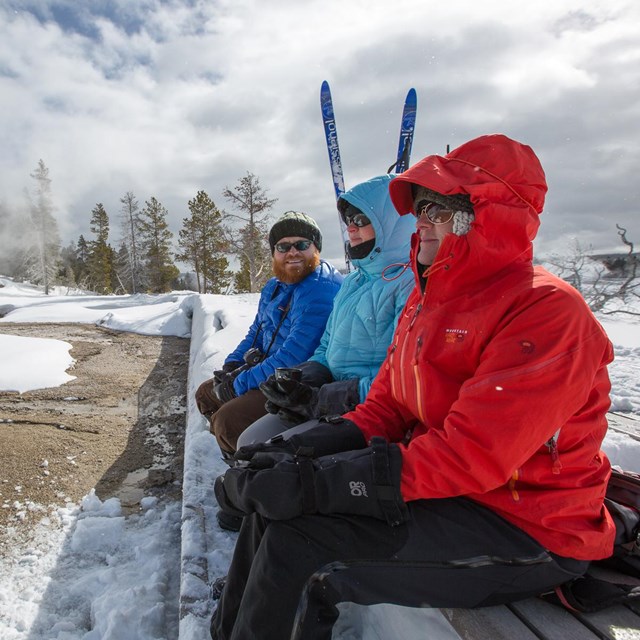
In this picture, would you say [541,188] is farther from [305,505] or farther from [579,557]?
[305,505]

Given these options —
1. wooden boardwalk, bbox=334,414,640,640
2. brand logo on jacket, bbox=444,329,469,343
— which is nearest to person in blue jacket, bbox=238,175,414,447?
brand logo on jacket, bbox=444,329,469,343

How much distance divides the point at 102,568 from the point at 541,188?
111 inches

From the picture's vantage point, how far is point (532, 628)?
1.28 metres

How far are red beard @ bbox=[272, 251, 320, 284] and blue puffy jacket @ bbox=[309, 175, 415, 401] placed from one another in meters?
0.75

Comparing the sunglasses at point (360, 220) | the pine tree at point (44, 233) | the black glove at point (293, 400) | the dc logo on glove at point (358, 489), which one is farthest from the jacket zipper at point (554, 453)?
the pine tree at point (44, 233)

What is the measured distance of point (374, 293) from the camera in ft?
8.35

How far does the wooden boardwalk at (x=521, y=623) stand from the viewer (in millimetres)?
1256

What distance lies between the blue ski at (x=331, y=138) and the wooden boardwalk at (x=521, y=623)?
302 inches

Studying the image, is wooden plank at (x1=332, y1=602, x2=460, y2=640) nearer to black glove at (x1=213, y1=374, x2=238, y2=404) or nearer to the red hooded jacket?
the red hooded jacket

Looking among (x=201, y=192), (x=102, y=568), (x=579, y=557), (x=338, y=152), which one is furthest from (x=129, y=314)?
(x=201, y=192)

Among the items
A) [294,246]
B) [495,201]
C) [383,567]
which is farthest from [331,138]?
[383,567]

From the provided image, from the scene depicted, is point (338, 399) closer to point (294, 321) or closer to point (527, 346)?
point (294, 321)

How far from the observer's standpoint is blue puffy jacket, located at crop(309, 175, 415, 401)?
8.12 feet

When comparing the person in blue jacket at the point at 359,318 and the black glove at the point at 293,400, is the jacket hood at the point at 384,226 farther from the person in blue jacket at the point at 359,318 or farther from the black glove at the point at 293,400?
the black glove at the point at 293,400
